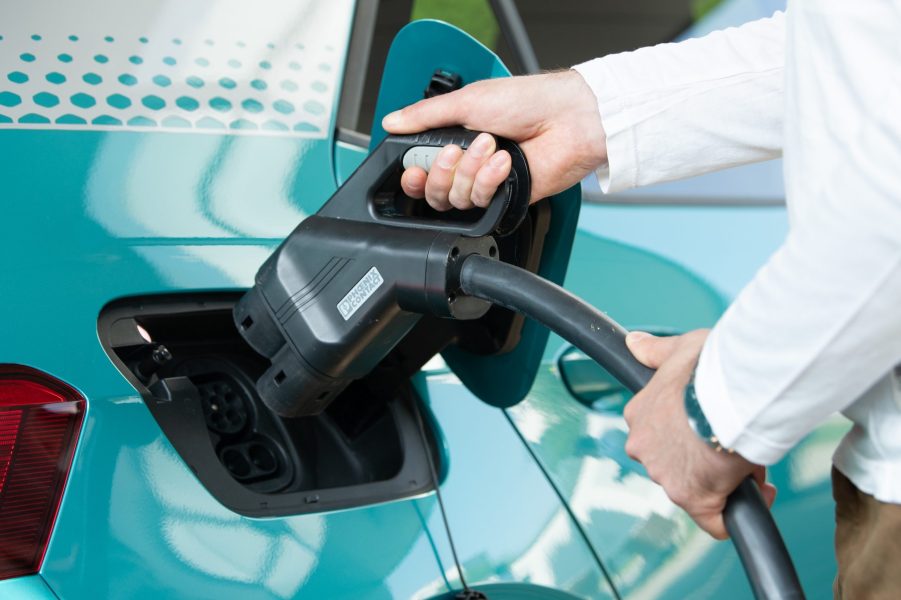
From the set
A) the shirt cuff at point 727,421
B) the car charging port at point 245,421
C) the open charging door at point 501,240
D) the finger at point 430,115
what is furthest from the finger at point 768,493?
the finger at point 430,115

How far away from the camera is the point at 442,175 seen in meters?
1.28

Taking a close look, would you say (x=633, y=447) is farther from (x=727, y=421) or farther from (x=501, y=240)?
(x=501, y=240)

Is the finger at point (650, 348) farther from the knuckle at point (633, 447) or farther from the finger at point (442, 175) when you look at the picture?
the finger at point (442, 175)

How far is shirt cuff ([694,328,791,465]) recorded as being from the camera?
0.95m

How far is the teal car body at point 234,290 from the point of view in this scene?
1178 millimetres

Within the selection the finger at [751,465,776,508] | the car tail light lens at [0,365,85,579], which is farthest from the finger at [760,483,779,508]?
the car tail light lens at [0,365,85,579]

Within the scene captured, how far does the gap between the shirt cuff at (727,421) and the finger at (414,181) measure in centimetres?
48

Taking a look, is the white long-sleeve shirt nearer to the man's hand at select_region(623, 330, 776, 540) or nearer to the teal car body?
the man's hand at select_region(623, 330, 776, 540)

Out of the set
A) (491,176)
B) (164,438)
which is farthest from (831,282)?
(164,438)

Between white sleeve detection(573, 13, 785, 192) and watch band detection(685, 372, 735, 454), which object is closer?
watch band detection(685, 372, 735, 454)

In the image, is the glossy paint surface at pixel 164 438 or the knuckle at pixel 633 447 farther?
the glossy paint surface at pixel 164 438

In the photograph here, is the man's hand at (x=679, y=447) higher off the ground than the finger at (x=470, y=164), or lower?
lower

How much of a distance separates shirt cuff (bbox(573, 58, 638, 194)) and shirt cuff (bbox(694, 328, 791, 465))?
426 mm

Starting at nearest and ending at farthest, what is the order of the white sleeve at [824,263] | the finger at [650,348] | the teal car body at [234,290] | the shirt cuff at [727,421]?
the white sleeve at [824,263] < the shirt cuff at [727,421] < the finger at [650,348] < the teal car body at [234,290]
